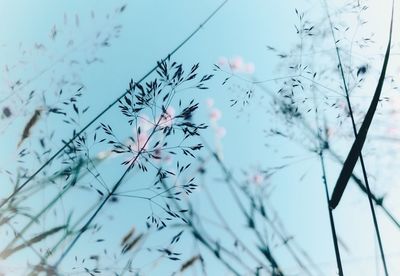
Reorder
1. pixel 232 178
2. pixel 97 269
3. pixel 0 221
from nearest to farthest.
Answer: pixel 0 221 → pixel 97 269 → pixel 232 178

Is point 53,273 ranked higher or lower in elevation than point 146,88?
lower

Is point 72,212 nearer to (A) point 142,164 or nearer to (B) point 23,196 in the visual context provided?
(B) point 23,196

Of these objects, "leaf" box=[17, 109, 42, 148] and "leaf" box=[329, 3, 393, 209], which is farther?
"leaf" box=[17, 109, 42, 148]

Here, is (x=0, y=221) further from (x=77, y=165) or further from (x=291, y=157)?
(x=291, y=157)

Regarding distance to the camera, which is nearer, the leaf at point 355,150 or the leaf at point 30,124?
the leaf at point 355,150

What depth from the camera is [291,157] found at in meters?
1.72

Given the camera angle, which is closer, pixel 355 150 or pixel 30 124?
pixel 355 150

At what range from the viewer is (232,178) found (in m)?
1.60

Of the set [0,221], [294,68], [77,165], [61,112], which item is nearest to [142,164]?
[77,165]

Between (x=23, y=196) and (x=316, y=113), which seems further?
(x=316, y=113)

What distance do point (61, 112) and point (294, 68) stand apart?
39.8 inches

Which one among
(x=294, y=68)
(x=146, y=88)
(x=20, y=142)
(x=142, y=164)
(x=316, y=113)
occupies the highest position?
(x=294, y=68)

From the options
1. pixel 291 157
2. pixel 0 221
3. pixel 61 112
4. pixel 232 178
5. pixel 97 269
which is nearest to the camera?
pixel 0 221

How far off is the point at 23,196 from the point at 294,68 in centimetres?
122
